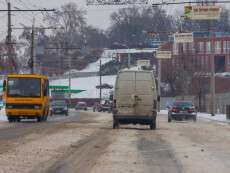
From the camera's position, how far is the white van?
124 feet

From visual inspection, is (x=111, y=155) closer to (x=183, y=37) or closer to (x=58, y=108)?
(x=183, y=37)

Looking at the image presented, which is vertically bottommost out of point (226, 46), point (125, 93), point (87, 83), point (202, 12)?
point (87, 83)

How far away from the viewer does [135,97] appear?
38000 millimetres

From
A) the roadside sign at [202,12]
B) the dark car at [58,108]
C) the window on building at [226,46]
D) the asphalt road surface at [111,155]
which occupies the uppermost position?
the window on building at [226,46]

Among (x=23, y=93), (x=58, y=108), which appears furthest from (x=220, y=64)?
(x=23, y=93)

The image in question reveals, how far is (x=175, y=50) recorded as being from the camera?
132 metres

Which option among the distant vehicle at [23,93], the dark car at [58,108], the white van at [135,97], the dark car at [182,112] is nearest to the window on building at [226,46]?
the dark car at [58,108]

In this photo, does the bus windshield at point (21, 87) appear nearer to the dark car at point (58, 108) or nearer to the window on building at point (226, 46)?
the dark car at point (58, 108)

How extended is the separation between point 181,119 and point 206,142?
102 ft

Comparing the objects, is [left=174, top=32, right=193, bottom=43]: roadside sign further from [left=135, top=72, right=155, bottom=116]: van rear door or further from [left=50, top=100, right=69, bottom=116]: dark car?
[left=50, top=100, right=69, bottom=116]: dark car

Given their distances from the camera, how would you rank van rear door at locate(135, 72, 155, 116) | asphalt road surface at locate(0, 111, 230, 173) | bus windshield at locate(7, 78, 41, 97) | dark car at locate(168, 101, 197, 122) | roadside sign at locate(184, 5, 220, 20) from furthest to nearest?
dark car at locate(168, 101, 197, 122) < bus windshield at locate(7, 78, 41, 97) < roadside sign at locate(184, 5, 220, 20) < van rear door at locate(135, 72, 155, 116) < asphalt road surface at locate(0, 111, 230, 173)

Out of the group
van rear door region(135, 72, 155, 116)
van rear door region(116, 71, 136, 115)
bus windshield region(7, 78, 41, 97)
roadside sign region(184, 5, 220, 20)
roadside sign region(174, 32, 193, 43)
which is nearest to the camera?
van rear door region(135, 72, 155, 116)

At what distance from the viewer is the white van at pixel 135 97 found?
124ft

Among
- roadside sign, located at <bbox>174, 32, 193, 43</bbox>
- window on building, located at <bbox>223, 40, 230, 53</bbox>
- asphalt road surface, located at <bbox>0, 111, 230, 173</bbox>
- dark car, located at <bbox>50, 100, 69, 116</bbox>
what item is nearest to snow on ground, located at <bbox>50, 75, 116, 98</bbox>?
window on building, located at <bbox>223, 40, 230, 53</bbox>
